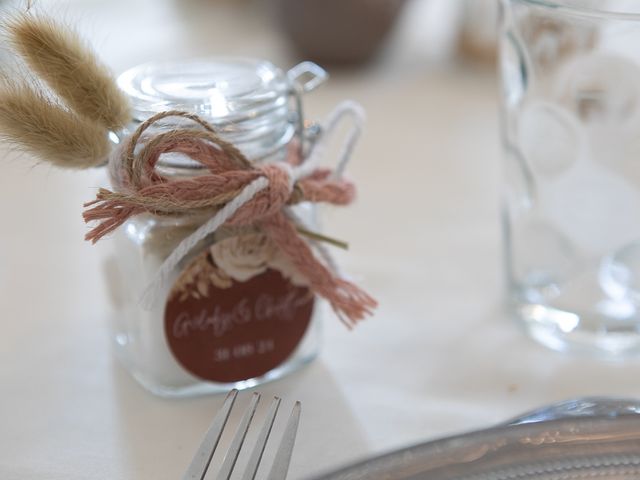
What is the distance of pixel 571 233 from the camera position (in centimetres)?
50

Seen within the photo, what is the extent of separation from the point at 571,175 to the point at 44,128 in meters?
0.28

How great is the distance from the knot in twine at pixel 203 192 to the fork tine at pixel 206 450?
0.21ft

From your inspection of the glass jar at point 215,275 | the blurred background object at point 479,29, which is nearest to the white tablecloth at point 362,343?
the glass jar at point 215,275

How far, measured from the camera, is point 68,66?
36 centimetres

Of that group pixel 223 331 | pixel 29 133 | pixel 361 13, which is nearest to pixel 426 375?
pixel 223 331

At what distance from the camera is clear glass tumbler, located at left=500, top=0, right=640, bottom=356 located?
0.46 m

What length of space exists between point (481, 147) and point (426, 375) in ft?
1.06

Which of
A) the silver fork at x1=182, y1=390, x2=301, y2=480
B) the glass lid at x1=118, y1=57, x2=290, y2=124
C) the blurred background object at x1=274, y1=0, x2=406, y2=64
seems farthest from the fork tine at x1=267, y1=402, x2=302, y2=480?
the blurred background object at x1=274, y1=0, x2=406, y2=64

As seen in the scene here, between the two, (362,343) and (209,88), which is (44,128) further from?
(362,343)

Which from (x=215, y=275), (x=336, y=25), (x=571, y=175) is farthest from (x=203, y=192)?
(x=336, y=25)

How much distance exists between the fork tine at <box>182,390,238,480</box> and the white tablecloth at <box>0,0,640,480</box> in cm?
4

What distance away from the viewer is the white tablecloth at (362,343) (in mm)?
393

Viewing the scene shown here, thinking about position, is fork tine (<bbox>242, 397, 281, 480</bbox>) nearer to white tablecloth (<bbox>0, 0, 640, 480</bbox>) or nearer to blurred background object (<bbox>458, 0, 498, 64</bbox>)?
white tablecloth (<bbox>0, 0, 640, 480</bbox>)

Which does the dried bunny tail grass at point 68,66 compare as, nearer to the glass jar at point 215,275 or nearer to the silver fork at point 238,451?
the glass jar at point 215,275
